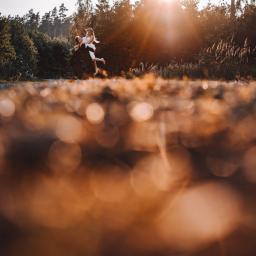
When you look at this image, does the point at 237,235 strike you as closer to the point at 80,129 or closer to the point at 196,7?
the point at 80,129

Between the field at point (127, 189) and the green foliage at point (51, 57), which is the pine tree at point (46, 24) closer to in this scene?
the green foliage at point (51, 57)

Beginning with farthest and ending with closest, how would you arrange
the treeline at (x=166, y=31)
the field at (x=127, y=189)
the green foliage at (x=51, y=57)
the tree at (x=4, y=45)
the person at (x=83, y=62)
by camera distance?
the green foliage at (x=51, y=57), the tree at (x=4, y=45), the treeline at (x=166, y=31), the person at (x=83, y=62), the field at (x=127, y=189)

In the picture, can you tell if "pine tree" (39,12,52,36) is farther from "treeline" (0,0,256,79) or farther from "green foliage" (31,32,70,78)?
"treeline" (0,0,256,79)

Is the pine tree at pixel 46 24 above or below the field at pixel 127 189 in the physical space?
above

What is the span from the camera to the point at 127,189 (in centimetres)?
117

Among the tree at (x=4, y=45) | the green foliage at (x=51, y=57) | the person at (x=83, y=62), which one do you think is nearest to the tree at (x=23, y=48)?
the green foliage at (x=51, y=57)

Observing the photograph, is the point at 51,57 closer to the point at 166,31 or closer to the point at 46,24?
the point at 166,31

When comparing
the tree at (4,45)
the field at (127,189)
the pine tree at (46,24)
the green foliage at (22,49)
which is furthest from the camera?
the pine tree at (46,24)

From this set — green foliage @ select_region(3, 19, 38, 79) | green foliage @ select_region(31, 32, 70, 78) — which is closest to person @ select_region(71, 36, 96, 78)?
green foliage @ select_region(3, 19, 38, 79)

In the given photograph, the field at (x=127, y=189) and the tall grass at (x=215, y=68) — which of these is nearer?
the field at (x=127, y=189)

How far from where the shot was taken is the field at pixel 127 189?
3.04 ft

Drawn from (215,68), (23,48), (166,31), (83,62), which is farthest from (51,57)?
(215,68)

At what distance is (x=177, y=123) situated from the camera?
2.15 metres

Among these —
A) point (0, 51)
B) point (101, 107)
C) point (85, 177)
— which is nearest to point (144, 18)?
point (0, 51)
